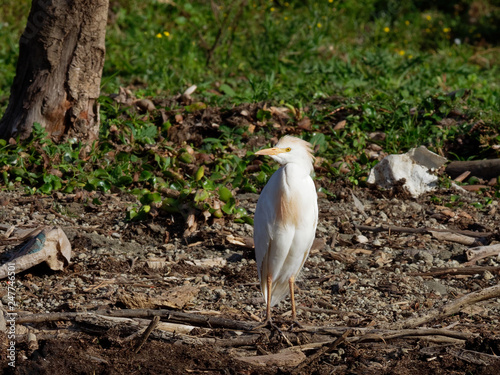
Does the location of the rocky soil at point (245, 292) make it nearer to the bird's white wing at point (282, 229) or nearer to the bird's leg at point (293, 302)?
the bird's leg at point (293, 302)

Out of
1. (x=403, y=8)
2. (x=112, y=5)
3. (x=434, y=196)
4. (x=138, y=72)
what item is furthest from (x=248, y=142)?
(x=403, y=8)

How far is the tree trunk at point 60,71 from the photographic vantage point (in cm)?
537

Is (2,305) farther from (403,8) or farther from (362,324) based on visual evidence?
(403,8)

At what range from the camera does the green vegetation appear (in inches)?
213

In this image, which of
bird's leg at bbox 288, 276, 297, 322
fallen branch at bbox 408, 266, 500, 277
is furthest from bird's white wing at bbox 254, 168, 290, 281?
fallen branch at bbox 408, 266, 500, 277

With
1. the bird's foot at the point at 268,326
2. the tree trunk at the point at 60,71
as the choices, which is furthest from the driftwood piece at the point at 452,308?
the tree trunk at the point at 60,71

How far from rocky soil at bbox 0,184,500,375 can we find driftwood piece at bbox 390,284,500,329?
5 centimetres

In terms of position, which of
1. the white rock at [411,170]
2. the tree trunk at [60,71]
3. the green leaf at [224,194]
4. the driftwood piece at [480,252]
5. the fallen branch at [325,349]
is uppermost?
the tree trunk at [60,71]

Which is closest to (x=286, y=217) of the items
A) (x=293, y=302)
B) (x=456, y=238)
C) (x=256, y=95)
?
(x=293, y=302)

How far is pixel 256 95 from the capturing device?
21.9 feet

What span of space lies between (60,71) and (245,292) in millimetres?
2766

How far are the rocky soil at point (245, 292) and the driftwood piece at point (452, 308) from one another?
47mm

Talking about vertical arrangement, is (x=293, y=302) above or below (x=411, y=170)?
below

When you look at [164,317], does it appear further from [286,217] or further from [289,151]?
[289,151]
